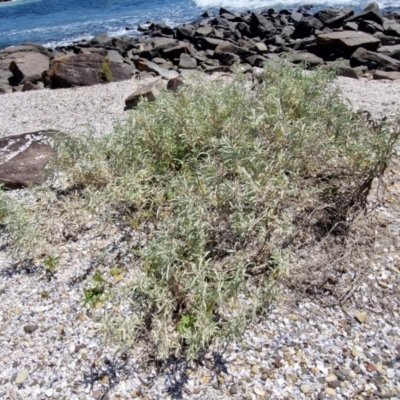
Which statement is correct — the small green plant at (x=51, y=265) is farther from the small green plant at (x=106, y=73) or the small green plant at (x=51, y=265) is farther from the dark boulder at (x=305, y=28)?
the dark boulder at (x=305, y=28)

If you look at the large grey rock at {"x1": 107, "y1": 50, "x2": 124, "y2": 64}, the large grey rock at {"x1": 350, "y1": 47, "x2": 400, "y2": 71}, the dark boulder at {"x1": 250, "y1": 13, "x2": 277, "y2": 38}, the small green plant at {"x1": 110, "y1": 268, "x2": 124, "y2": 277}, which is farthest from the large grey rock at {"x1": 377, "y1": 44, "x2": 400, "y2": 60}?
the small green plant at {"x1": 110, "y1": 268, "x2": 124, "y2": 277}

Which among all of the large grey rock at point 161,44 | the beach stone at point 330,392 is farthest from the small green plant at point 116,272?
the large grey rock at point 161,44

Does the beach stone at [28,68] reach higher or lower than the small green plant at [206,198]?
lower

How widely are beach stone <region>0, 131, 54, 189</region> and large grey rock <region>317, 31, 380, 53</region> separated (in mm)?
7862

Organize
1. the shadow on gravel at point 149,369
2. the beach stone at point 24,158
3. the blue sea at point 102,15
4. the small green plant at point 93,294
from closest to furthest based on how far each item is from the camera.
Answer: the shadow on gravel at point 149,369 → the small green plant at point 93,294 → the beach stone at point 24,158 → the blue sea at point 102,15

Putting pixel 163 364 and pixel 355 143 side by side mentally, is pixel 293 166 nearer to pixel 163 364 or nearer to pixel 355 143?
pixel 355 143

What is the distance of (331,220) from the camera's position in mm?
3510

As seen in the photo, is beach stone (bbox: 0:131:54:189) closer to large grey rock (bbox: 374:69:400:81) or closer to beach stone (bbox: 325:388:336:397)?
beach stone (bbox: 325:388:336:397)

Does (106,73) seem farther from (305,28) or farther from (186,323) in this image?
(305,28)

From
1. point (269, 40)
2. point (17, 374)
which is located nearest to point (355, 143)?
point (17, 374)

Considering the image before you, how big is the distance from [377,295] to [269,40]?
12.4 metres

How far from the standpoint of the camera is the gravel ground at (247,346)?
2.58 meters

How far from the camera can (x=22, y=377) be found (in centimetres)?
274

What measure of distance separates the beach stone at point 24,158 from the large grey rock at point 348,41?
7862mm
